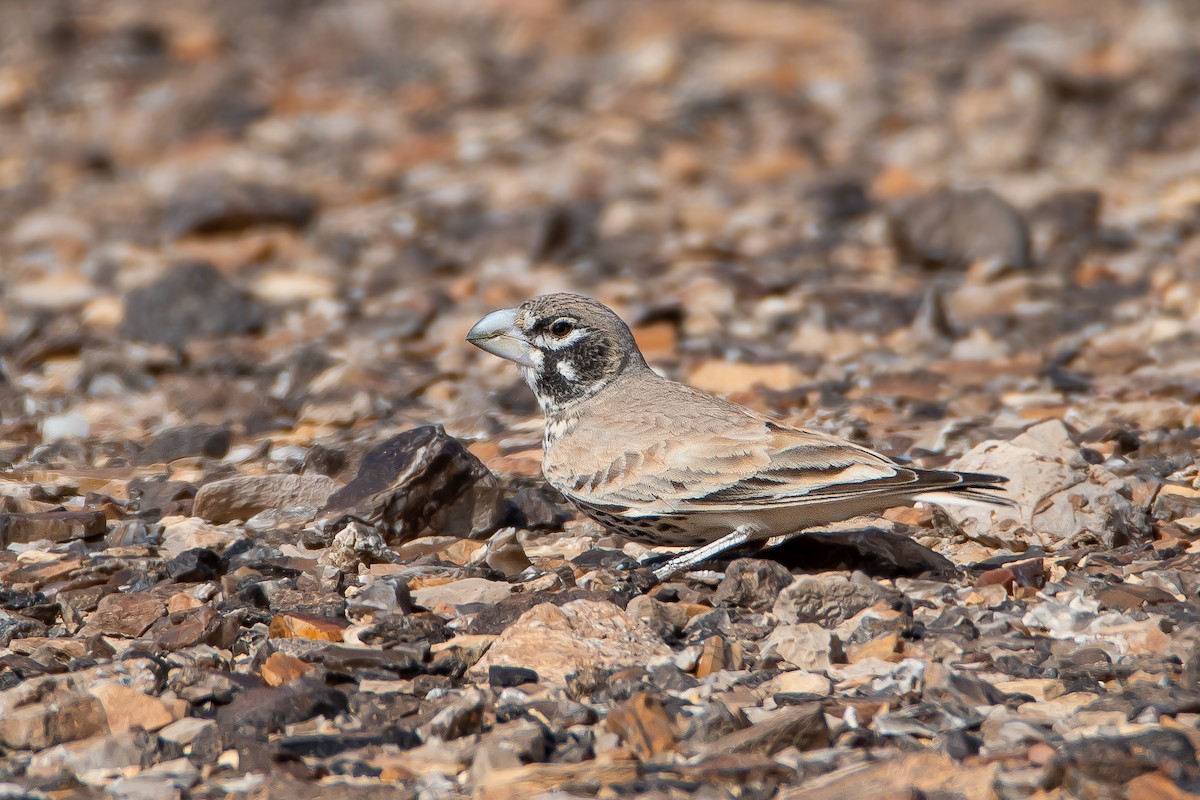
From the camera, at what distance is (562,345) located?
235 inches

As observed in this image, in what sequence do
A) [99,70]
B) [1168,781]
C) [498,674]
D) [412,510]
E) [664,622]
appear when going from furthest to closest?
[99,70] < [412,510] < [664,622] < [498,674] < [1168,781]

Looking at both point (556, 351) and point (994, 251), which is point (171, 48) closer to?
point (994, 251)

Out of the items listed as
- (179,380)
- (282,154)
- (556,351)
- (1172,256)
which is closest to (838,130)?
(1172,256)

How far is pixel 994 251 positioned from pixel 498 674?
691 centimetres

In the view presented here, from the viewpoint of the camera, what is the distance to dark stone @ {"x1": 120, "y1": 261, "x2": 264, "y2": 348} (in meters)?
9.56

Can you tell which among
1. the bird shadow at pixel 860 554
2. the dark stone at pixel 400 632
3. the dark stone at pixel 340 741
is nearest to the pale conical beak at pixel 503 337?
the bird shadow at pixel 860 554

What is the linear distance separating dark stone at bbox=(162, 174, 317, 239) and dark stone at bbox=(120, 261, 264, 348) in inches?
54.6

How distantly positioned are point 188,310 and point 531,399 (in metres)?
2.82

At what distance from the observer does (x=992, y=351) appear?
880 centimetres

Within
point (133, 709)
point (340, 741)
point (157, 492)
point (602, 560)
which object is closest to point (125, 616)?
point (133, 709)

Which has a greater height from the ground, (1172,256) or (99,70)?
(99,70)

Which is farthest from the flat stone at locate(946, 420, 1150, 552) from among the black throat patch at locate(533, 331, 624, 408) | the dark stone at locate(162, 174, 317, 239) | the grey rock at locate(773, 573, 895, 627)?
the dark stone at locate(162, 174, 317, 239)

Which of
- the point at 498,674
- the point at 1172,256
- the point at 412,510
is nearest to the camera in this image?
the point at 498,674

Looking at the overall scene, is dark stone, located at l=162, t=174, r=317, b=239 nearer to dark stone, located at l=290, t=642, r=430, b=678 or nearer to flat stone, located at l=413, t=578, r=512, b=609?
flat stone, located at l=413, t=578, r=512, b=609
